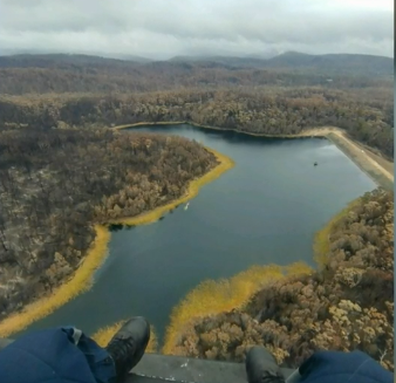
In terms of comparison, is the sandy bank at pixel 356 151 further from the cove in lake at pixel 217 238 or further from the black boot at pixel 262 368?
the black boot at pixel 262 368

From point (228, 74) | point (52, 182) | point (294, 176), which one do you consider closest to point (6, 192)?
point (52, 182)

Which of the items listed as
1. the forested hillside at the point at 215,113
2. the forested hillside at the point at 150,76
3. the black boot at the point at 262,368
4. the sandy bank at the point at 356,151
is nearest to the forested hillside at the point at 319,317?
the black boot at the point at 262,368

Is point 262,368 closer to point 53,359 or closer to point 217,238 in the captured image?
point 53,359

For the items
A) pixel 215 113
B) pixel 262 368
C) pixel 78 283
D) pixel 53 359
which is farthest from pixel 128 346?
pixel 215 113

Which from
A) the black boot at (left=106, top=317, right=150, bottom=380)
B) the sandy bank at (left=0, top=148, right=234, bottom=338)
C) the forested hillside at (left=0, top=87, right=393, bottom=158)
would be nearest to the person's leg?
the black boot at (left=106, top=317, right=150, bottom=380)

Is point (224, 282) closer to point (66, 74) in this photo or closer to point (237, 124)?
point (237, 124)

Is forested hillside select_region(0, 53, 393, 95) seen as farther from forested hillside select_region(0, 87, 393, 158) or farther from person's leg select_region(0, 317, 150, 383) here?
person's leg select_region(0, 317, 150, 383)

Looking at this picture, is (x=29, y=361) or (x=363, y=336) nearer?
(x=29, y=361)
